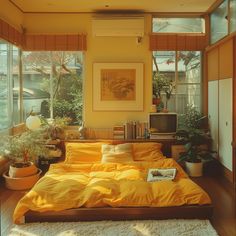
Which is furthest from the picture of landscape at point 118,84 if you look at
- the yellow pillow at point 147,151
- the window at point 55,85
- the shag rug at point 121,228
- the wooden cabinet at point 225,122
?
the shag rug at point 121,228

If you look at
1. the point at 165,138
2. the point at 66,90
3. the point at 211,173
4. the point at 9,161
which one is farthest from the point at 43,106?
the point at 211,173

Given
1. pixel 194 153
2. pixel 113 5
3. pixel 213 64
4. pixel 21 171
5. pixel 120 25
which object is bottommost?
pixel 21 171

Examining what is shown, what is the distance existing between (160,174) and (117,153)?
1.06m

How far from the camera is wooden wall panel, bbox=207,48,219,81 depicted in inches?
221

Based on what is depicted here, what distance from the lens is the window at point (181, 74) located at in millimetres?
6309

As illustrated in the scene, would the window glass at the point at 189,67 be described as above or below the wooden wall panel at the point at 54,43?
below

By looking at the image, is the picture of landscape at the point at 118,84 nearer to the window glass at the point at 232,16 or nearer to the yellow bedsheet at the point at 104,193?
the window glass at the point at 232,16

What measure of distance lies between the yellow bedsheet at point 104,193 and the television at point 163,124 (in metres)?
1.57

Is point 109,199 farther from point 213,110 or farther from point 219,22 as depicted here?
point 219,22

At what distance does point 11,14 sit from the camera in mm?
5523

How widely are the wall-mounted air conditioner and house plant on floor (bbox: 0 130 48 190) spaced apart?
226 cm

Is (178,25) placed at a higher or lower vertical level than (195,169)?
higher

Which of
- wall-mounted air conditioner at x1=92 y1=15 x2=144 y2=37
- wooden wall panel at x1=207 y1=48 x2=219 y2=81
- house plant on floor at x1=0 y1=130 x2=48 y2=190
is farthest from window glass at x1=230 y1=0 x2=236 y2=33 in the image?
house plant on floor at x1=0 y1=130 x2=48 y2=190

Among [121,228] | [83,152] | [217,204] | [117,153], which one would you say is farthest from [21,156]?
[217,204]
